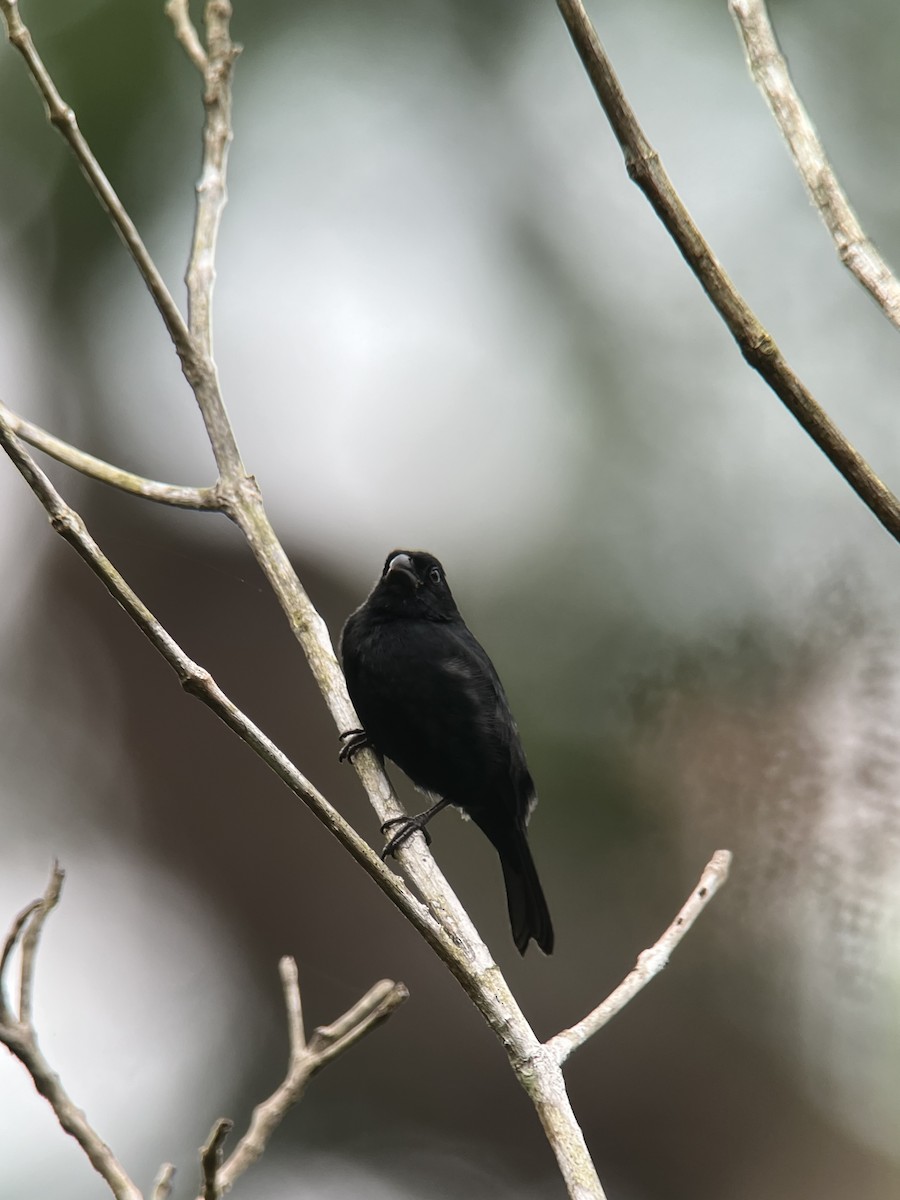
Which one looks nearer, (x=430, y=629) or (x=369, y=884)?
(x=430, y=629)

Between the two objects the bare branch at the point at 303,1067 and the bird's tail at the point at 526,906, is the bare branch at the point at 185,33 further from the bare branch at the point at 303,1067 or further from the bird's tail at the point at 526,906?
the bird's tail at the point at 526,906

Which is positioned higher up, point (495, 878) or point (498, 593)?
point (498, 593)

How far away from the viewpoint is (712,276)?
6.16ft

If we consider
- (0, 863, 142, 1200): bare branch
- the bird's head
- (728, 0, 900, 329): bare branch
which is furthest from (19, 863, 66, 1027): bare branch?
the bird's head

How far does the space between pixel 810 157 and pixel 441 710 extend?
8.45 feet

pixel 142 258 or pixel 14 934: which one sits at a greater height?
pixel 142 258

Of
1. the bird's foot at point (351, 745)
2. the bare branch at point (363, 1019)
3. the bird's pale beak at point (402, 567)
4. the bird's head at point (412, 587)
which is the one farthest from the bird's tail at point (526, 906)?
the bare branch at point (363, 1019)

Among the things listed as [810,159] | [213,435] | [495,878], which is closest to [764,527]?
[495,878]

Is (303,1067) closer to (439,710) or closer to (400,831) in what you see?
(400,831)

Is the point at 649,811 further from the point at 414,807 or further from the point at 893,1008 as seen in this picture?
the point at 893,1008

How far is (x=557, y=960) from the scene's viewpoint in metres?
8.65

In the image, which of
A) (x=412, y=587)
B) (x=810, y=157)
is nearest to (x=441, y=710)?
(x=412, y=587)

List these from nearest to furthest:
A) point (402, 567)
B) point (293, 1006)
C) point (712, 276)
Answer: point (712, 276)
point (293, 1006)
point (402, 567)

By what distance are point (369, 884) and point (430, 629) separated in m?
4.88
